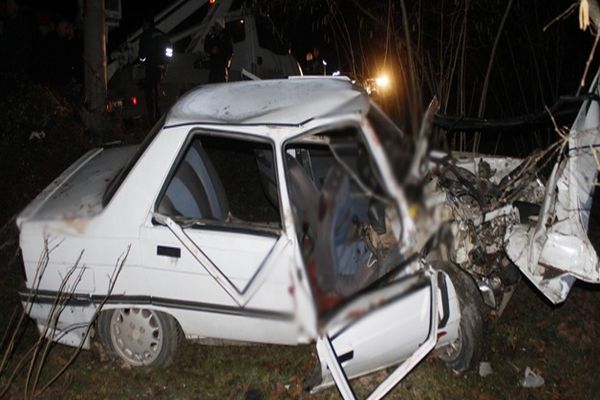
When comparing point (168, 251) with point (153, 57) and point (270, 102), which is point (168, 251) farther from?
point (153, 57)

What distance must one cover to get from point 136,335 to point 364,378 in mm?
1563

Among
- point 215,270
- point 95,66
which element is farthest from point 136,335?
point 95,66

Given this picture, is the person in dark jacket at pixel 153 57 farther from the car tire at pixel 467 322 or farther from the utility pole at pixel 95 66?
the car tire at pixel 467 322

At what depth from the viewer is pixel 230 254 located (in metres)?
3.45

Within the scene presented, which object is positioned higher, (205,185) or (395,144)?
(395,144)

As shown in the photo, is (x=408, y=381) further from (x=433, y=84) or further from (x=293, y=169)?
(x=433, y=84)

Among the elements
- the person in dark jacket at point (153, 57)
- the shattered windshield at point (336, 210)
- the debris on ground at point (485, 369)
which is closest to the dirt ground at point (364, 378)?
the debris on ground at point (485, 369)

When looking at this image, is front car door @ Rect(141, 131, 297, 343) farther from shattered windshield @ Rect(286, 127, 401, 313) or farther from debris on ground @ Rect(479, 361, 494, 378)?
debris on ground @ Rect(479, 361, 494, 378)

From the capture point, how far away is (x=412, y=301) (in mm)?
3391

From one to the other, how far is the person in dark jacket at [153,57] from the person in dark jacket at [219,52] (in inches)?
29.9

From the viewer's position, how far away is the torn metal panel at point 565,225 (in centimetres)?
381

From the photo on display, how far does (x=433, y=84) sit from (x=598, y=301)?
10.9 ft

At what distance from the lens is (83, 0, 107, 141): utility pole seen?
22.4 ft

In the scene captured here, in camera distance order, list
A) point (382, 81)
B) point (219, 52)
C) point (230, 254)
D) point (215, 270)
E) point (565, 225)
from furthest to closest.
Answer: point (219, 52)
point (382, 81)
point (565, 225)
point (230, 254)
point (215, 270)
